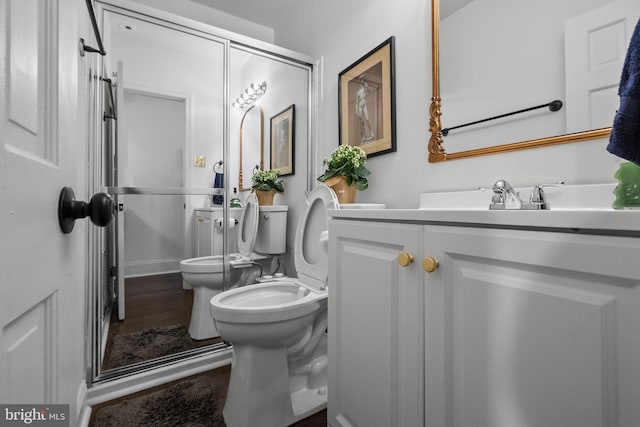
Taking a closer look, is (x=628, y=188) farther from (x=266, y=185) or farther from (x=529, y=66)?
(x=266, y=185)

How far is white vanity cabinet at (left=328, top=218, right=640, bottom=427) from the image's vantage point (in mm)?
446

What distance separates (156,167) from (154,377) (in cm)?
115

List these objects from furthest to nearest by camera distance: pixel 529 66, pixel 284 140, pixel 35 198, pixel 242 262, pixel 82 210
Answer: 1. pixel 284 140
2. pixel 242 262
3. pixel 529 66
4. pixel 82 210
5. pixel 35 198

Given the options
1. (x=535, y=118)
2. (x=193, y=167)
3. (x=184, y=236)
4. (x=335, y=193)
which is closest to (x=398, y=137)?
(x=335, y=193)

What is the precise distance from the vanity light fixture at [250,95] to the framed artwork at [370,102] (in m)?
0.55

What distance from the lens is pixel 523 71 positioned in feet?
3.16

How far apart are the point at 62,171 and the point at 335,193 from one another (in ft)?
3.85

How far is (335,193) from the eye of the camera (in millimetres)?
1519

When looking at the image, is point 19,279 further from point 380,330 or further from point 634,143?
point 634,143

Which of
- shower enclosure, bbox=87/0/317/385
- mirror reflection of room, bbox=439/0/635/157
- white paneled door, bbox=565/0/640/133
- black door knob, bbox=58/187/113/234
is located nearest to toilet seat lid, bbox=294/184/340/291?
shower enclosure, bbox=87/0/317/385

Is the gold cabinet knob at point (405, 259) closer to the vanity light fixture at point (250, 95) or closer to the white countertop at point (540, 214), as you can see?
the white countertop at point (540, 214)

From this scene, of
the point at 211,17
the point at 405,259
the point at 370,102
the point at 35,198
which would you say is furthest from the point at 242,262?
the point at 211,17

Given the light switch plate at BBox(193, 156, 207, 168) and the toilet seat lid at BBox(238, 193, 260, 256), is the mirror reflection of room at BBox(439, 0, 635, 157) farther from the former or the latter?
the light switch plate at BBox(193, 156, 207, 168)

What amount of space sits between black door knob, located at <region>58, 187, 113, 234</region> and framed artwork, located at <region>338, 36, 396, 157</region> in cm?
126
